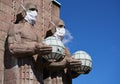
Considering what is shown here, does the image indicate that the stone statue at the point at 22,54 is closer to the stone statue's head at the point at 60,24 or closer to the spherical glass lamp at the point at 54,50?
the spherical glass lamp at the point at 54,50

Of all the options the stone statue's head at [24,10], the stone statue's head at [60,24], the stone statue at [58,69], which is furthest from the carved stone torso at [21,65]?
the stone statue's head at [60,24]

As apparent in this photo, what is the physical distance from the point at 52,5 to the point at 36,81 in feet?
15.6

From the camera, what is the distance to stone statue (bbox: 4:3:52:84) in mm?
14156

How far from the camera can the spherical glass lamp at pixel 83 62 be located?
54.5 ft

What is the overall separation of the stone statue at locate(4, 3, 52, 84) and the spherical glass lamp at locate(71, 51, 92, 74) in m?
2.17

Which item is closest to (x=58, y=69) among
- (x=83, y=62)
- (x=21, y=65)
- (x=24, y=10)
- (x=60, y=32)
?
(x=83, y=62)

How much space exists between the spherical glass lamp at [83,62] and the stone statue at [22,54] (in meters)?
2.17

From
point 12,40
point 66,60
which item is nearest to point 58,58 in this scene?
point 66,60

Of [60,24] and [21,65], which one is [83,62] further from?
[21,65]

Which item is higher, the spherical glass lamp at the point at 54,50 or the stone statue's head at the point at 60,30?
the stone statue's head at the point at 60,30

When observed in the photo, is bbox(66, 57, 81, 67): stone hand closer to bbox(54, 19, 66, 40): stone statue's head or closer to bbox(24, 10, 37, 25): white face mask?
bbox(54, 19, 66, 40): stone statue's head

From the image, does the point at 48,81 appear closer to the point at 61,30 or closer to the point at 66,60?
the point at 66,60

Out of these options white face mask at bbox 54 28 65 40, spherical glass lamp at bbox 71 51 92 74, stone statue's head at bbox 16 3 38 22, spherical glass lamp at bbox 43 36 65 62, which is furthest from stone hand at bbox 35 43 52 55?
white face mask at bbox 54 28 65 40

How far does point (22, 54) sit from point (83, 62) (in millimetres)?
3324
